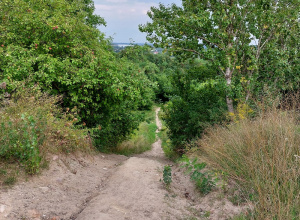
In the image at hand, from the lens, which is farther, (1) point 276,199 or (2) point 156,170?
(2) point 156,170

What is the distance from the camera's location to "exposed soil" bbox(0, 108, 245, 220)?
422 centimetres

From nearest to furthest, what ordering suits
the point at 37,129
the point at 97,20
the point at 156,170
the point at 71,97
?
the point at 37,129, the point at 156,170, the point at 71,97, the point at 97,20

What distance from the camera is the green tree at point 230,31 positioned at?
37.4 ft

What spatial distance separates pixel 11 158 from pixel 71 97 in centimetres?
474

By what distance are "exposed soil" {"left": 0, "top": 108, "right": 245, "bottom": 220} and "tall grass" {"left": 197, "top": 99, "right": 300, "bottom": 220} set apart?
50 centimetres

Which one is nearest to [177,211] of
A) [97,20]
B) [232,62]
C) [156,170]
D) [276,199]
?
[276,199]

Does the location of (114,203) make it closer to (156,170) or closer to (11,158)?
(11,158)

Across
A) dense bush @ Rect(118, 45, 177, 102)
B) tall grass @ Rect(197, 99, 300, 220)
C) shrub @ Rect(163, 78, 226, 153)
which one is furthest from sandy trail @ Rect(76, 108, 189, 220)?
dense bush @ Rect(118, 45, 177, 102)

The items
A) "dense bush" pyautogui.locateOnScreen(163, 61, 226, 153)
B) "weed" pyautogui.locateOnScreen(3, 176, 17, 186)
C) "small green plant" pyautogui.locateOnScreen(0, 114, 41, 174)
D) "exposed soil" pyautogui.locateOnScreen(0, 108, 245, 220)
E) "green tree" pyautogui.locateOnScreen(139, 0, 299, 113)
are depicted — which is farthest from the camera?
"dense bush" pyautogui.locateOnScreen(163, 61, 226, 153)

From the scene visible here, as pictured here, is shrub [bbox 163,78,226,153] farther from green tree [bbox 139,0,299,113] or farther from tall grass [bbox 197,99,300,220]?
tall grass [bbox 197,99,300,220]

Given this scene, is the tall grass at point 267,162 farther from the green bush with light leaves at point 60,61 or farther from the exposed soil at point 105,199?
the green bush with light leaves at point 60,61

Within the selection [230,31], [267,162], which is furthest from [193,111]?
[267,162]

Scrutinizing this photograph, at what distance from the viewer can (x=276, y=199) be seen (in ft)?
12.3

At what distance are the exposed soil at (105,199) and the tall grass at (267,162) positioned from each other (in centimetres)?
50
